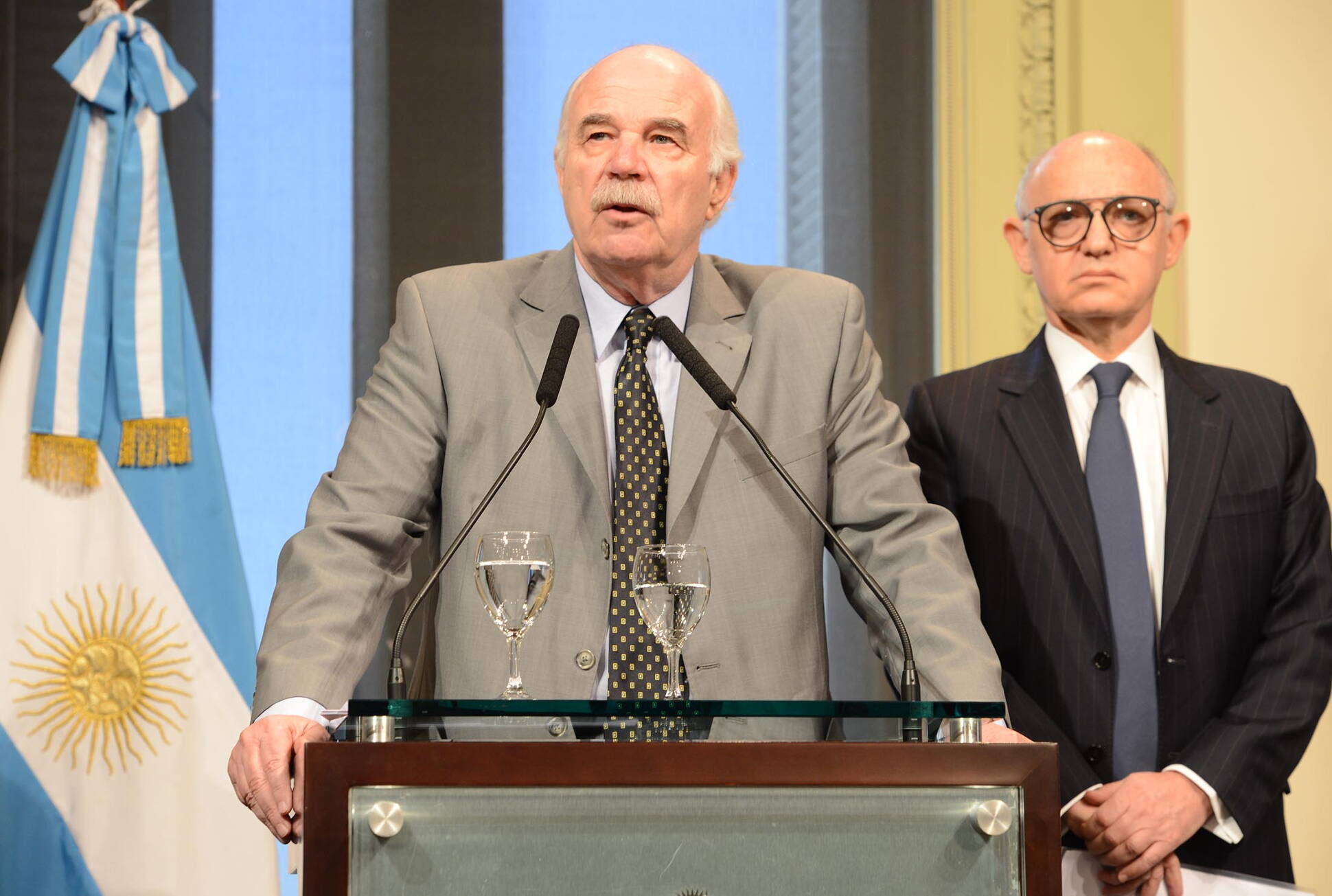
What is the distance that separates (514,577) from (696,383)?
546 mm

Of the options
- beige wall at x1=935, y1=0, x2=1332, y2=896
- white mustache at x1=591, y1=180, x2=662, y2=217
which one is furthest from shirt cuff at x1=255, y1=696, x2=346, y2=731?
beige wall at x1=935, y1=0, x2=1332, y2=896

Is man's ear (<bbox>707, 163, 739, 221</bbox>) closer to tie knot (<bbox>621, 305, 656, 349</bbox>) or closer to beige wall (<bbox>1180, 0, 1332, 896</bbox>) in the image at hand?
tie knot (<bbox>621, 305, 656, 349</bbox>)

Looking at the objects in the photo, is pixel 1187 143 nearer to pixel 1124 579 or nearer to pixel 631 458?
pixel 1124 579

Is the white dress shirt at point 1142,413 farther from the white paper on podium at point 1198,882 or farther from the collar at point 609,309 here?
the collar at point 609,309

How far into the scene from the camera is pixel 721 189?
232cm

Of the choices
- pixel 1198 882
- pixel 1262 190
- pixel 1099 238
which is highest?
pixel 1262 190

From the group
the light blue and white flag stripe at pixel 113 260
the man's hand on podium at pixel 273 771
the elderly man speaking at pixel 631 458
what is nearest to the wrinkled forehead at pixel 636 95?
the elderly man speaking at pixel 631 458

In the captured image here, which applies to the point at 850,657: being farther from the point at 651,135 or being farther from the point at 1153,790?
the point at 651,135

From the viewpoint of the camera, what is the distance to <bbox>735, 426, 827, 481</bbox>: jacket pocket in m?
2.04

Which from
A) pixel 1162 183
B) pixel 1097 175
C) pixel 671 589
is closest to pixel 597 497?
pixel 671 589

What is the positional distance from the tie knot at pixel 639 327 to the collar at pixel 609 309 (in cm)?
1

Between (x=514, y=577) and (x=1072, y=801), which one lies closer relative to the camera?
(x=514, y=577)

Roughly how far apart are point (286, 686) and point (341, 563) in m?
0.21

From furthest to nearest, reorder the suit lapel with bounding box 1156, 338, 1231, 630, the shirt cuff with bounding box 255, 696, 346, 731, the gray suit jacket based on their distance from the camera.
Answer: the suit lapel with bounding box 1156, 338, 1231, 630 → the gray suit jacket → the shirt cuff with bounding box 255, 696, 346, 731
